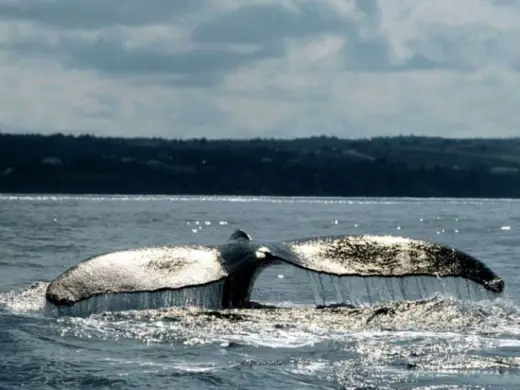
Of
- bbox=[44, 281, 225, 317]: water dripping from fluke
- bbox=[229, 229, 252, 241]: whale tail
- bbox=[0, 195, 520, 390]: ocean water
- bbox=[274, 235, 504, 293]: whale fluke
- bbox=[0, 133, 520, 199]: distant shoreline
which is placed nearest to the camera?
bbox=[0, 195, 520, 390]: ocean water

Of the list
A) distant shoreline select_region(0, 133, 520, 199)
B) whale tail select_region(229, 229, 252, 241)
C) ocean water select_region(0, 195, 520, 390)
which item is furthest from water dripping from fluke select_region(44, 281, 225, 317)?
→ distant shoreline select_region(0, 133, 520, 199)

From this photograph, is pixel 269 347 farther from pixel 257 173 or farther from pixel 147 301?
pixel 257 173

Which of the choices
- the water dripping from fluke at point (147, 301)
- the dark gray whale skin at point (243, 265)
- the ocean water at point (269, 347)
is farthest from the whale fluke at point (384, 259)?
the water dripping from fluke at point (147, 301)

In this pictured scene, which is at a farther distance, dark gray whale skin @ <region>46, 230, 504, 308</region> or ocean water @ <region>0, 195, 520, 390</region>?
dark gray whale skin @ <region>46, 230, 504, 308</region>

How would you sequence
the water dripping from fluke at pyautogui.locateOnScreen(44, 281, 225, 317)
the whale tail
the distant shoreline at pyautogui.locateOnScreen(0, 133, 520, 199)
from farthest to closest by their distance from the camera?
1. the distant shoreline at pyautogui.locateOnScreen(0, 133, 520, 199)
2. the whale tail
3. the water dripping from fluke at pyautogui.locateOnScreen(44, 281, 225, 317)

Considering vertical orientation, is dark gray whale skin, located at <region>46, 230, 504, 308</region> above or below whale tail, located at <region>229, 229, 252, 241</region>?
below

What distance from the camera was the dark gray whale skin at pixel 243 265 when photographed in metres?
13.4

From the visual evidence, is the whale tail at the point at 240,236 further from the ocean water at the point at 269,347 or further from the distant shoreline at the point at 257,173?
the distant shoreline at the point at 257,173

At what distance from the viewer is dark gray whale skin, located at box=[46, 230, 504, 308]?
13.4m

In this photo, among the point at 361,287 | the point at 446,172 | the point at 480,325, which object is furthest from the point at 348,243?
the point at 446,172

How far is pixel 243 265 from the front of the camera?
47.2 feet

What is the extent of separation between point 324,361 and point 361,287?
10896 millimetres

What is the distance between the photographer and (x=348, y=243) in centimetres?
1463

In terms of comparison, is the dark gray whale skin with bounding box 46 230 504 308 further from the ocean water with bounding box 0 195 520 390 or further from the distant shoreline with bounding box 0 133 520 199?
the distant shoreline with bounding box 0 133 520 199
